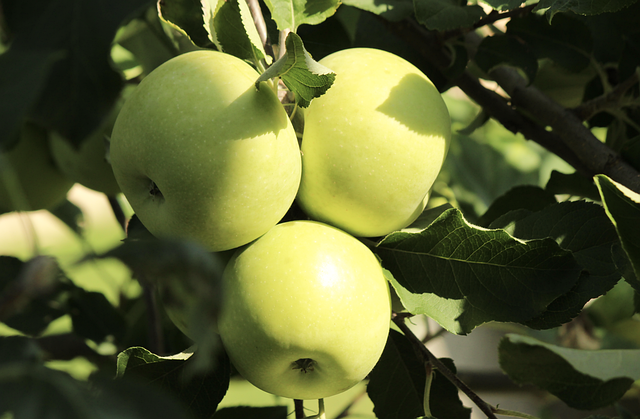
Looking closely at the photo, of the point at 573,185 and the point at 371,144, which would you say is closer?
the point at 371,144

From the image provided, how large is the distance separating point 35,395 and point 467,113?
154 cm

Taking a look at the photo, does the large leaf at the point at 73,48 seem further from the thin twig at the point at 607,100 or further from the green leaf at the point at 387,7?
the thin twig at the point at 607,100

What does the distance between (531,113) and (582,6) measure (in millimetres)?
255

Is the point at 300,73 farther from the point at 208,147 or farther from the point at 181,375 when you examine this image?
the point at 181,375

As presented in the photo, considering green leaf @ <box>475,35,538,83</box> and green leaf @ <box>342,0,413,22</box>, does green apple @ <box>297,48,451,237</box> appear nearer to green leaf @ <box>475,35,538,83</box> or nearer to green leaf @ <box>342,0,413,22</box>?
green leaf @ <box>342,0,413,22</box>

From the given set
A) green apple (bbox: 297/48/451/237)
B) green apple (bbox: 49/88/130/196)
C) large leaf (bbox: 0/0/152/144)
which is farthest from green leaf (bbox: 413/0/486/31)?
green apple (bbox: 49/88/130/196)

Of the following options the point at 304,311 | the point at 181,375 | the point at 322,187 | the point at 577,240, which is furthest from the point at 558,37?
the point at 181,375

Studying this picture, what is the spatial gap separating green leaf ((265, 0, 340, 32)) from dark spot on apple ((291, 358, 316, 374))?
351 mm

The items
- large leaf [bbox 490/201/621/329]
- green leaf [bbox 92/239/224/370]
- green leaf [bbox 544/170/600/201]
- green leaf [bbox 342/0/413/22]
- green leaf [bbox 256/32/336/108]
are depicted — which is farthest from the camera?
green leaf [bbox 544/170/600/201]

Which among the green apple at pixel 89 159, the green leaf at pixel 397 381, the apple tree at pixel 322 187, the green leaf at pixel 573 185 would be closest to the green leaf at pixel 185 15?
the apple tree at pixel 322 187

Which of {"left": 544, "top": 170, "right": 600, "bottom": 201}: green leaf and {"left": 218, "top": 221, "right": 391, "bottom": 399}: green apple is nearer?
{"left": 218, "top": 221, "right": 391, "bottom": 399}: green apple

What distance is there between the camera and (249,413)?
702 mm

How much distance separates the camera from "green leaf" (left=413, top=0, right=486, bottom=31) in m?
0.64

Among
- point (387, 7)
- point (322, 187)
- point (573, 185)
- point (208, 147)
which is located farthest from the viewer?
point (573, 185)
